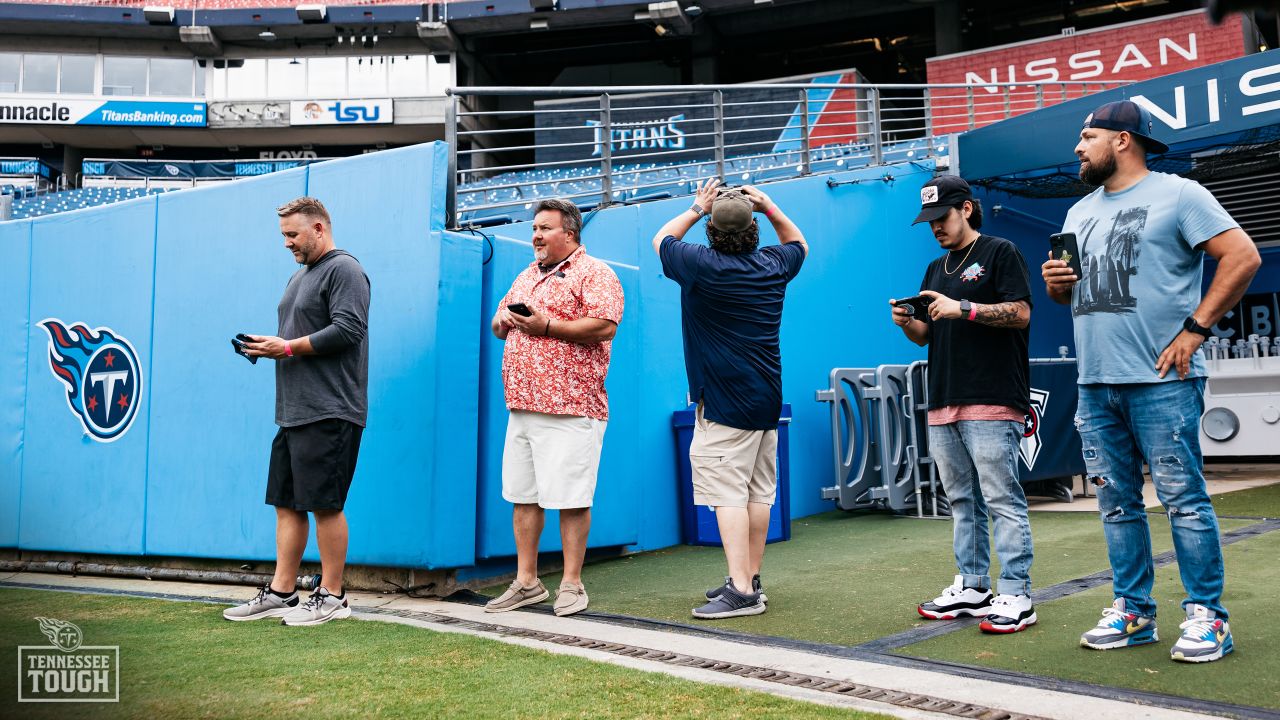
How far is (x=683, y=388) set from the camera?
6.61 metres

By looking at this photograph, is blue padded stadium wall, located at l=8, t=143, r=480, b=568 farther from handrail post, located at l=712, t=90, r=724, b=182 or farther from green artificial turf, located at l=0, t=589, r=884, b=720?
handrail post, located at l=712, t=90, r=724, b=182

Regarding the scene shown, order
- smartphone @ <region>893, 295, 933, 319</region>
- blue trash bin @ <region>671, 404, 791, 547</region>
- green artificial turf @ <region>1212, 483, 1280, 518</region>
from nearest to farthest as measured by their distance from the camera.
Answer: smartphone @ <region>893, 295, 933, 319</region> < blue trash bin @ <region>671, 404, 791, 547</region> < green artificial turf @ <region>1212, 483, 1280, 518</region>

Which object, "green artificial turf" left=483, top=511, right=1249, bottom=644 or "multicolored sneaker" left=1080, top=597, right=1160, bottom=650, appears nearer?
"multicolored sneaker" left=1080, top=597, right=1160, bottom=650

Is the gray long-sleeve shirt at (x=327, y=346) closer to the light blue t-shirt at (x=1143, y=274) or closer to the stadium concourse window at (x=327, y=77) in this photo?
the light blue t-shirt at (x=1143, y=274)

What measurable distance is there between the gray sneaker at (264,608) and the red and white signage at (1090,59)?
1480cm

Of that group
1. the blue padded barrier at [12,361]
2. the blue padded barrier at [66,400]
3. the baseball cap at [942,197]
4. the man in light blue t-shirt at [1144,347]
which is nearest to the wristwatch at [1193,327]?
the man in light blue t-shirt at [1144,347]

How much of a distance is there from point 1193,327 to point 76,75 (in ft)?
116

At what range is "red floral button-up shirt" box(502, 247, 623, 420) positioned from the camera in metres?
4.17

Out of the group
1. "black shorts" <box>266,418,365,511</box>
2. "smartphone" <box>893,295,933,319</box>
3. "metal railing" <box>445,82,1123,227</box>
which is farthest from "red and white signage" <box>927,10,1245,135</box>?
"black shorts" <box>266,418,365,511</box>

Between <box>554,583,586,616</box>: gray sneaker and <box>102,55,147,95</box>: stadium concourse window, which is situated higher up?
<box>102,55,147,95</box>: stadium concourse window

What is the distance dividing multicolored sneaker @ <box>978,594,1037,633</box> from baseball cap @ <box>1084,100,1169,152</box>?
1.65m

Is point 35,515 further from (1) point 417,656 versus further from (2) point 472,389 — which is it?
(1) point 417,656

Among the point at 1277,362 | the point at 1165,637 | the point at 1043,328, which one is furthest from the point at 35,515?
the point at 1277,362

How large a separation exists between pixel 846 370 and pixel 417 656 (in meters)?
4.85
